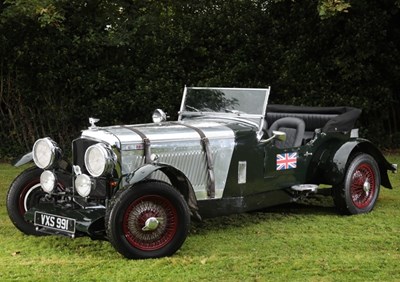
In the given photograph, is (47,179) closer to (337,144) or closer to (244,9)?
(337,144)

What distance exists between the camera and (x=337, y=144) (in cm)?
628

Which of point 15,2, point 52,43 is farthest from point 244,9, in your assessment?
point 15,2

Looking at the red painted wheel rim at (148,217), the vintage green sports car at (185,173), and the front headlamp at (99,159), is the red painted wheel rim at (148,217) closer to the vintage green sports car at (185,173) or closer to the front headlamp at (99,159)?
the vintage green sports car at (185,173)

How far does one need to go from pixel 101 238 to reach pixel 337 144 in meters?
2.86

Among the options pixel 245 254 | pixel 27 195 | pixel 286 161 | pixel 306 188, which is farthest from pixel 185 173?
pixel 27 195

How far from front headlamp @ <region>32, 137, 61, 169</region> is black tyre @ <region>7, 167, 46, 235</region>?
231 millimetres

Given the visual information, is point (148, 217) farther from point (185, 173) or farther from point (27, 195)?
point (27, 195)

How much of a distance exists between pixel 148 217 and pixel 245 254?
2.73 ft

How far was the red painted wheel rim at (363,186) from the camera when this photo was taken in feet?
20.5

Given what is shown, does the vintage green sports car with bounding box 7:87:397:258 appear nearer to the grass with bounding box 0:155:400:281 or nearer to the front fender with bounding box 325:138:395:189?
the front fender with bounding box 325:138:395:189

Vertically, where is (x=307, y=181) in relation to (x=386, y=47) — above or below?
below

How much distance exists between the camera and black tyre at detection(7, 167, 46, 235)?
5359mm

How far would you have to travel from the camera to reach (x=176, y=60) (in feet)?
37.2

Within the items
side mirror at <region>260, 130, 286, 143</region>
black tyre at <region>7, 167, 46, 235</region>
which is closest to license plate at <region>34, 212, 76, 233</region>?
black tyre at <region>7, 167, 46, 235</region>
